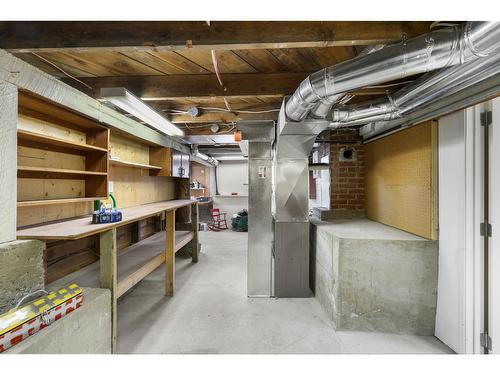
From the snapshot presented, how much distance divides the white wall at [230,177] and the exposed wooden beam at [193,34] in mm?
7010

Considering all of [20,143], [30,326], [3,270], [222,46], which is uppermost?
[222,46]

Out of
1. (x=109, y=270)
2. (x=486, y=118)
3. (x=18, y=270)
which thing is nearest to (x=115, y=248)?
(x=109, y=270)

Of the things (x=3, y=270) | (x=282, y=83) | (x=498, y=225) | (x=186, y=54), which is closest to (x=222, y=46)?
(x=186, y=54)

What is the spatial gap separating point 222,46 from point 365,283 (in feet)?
7.82

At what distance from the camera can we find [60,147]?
77.5 inches

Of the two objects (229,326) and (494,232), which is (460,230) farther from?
(229,326)

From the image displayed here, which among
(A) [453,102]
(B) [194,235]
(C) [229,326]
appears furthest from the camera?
(B) [194,235]

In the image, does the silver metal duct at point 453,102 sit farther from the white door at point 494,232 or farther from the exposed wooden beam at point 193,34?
the exposed wooden beam at point 193,34

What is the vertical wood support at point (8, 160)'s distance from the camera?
4.19 ft

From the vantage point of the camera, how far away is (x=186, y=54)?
1.75m

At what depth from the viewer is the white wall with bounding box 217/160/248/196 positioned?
834 cm

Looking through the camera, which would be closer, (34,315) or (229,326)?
(34,315)

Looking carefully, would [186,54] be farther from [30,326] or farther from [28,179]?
Result: [30,326]

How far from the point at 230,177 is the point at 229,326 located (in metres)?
6.50
